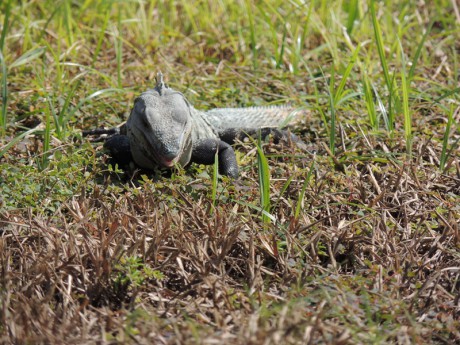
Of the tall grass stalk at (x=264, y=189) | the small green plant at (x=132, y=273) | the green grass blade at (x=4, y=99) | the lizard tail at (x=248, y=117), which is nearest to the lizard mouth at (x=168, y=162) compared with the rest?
the tall grass stalk at (x=264, y=189)

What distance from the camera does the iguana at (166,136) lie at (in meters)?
5.02

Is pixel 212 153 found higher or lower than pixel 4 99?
lower

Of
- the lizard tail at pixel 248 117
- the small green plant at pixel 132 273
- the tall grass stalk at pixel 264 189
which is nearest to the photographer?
the small green plant at pixel 132 273

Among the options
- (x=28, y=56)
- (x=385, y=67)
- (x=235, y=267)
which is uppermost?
(x=385, y=67)

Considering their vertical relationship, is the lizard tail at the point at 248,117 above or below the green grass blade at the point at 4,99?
below

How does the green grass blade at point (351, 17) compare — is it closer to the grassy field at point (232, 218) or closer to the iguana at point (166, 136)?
the grassy field at point (232, 218)

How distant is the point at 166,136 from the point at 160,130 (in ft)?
0.22

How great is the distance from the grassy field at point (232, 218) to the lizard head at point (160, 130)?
0.50ft

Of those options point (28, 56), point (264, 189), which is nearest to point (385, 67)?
point (264, 189)

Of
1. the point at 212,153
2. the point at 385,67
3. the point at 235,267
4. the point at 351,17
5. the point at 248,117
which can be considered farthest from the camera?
the point at 351,17

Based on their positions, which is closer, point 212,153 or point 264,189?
point 264,189

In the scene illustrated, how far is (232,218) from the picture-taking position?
4.36 m

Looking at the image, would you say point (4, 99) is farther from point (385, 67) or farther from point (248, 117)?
point (385, 67)

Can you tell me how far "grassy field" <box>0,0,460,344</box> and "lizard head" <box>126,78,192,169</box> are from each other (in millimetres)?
151
